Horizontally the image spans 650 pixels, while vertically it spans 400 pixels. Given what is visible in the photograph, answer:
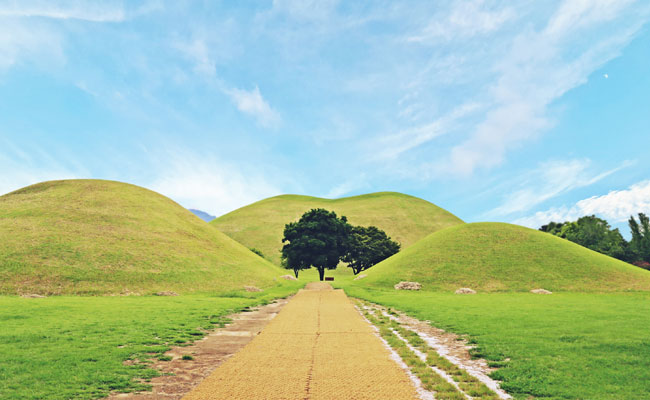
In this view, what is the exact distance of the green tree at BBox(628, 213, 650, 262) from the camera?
103 m

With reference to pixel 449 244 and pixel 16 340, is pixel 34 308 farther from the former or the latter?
pixel 449 244

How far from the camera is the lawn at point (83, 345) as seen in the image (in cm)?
869

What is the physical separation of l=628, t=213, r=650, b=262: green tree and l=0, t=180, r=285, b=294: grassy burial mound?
113606 mm

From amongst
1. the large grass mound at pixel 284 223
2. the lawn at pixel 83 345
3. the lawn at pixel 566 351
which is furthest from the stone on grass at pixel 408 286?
the large grass mound at pixel 284 223

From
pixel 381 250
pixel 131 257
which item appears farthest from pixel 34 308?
pixel 381 250

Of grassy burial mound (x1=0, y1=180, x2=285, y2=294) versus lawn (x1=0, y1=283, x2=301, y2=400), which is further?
grassy burial mound (x1=0, y1=180, x2=285, y2=294)

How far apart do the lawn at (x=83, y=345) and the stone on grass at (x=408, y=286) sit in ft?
110

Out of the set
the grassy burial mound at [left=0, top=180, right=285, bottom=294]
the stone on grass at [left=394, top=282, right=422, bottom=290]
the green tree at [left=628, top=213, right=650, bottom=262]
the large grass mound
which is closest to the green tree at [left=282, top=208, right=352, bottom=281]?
the grassy burial mound at [left=0, top=180, right=285, bottom=294]

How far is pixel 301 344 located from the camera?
13.1m

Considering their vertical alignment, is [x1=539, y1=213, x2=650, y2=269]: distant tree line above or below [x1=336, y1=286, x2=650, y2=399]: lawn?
above

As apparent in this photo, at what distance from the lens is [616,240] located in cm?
10838

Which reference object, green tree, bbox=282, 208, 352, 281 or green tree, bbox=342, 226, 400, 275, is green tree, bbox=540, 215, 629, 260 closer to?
green tree, bbox=342, 226, 400, 275

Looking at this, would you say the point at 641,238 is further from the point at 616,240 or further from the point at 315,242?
the point at 315,242

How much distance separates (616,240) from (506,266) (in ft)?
270
